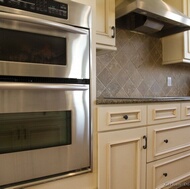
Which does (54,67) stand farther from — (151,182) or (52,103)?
(151,182)

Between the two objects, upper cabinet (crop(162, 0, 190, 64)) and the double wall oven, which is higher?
upper cabinet (crop(162, 0, 190, 64))

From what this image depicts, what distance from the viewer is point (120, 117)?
45.8 inches

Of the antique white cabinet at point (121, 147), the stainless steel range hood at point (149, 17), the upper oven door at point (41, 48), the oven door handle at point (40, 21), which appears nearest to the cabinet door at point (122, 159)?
the antique white cabinet at point (121, 147)

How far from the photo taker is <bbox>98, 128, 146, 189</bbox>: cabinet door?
1099 mm

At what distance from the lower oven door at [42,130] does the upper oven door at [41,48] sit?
76mm

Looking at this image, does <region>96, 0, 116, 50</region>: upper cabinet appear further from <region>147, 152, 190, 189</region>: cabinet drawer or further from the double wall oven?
<region>147, 152, 190, 189</region>: cabinet drawer

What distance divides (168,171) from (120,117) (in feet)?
2.24

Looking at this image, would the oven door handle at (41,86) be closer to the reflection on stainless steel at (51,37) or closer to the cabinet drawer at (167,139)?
the reflection on stainless steel at (51,37)

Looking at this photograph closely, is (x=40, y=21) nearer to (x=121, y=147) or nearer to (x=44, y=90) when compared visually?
(x=44, y=90)

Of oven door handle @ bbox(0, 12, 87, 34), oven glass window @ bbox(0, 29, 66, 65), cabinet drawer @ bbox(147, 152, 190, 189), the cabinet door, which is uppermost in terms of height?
oven door handle @ bbox(0, 12, 87, 34)

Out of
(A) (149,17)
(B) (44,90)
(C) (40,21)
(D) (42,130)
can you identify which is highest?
(A) (149,17)

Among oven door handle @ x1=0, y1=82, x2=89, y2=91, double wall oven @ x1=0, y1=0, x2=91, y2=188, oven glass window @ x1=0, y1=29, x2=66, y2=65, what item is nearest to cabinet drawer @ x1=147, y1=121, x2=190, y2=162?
double wall oven @ x1=0, y1=0, x2=91, y2=188

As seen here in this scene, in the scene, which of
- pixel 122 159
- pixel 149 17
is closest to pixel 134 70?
pixel 149 17

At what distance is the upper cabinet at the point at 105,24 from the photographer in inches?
54.7
